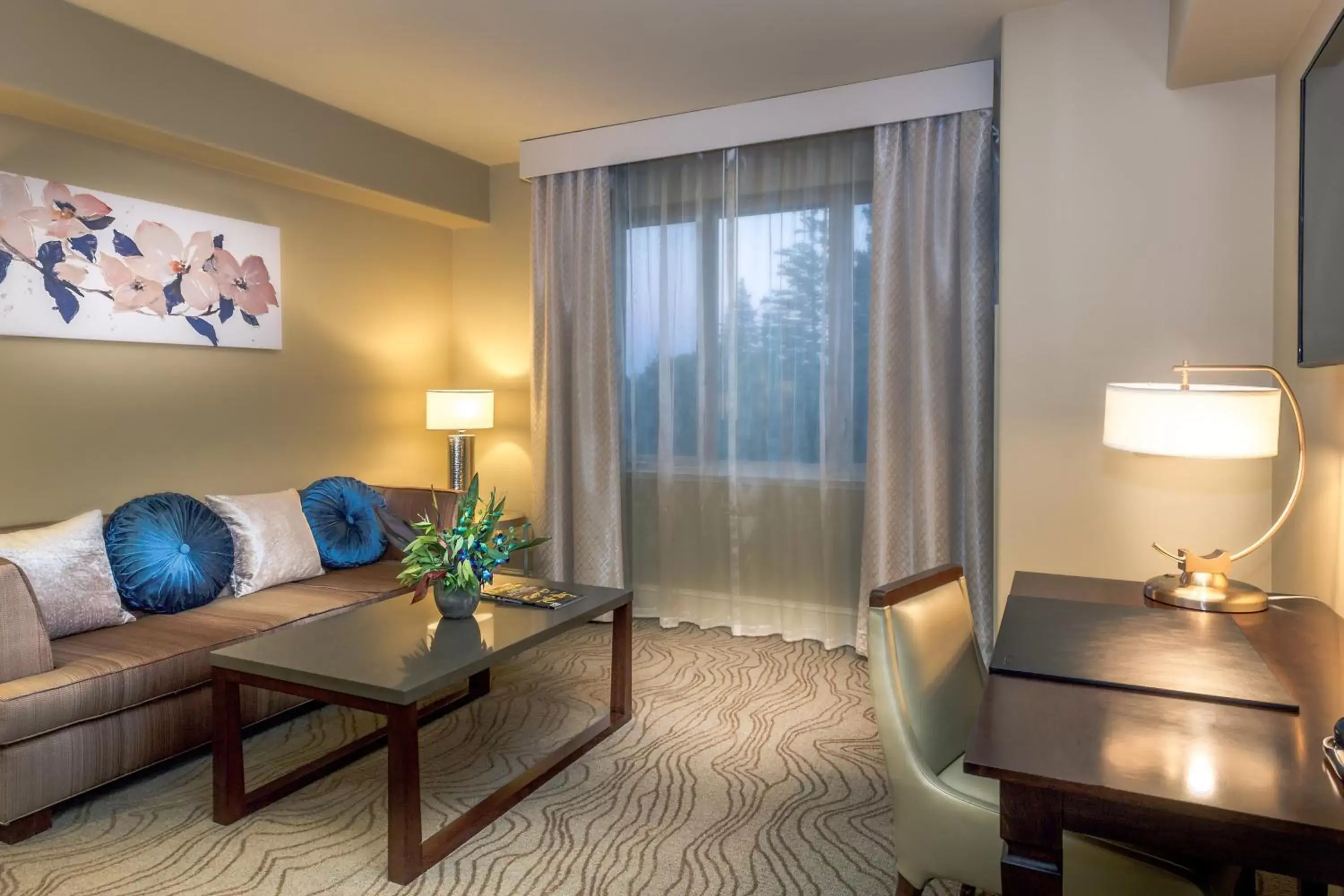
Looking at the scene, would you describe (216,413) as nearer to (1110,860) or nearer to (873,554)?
(873,554)

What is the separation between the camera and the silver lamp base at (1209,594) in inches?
74.6

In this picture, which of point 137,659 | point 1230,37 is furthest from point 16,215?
point 1230,37

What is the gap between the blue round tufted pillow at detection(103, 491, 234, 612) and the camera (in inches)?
126

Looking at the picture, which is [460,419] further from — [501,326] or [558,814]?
[558,814]

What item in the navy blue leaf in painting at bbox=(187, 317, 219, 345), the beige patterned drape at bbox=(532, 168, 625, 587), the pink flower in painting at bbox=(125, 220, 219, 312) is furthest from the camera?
the beige patterned drape at bbox=(532, 168, 625, 587)

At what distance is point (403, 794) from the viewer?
7.05 ft

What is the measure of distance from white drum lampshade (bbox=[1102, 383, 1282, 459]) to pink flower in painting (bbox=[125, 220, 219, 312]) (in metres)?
3.83

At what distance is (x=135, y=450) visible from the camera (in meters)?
3.66

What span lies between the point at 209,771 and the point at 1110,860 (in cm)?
270

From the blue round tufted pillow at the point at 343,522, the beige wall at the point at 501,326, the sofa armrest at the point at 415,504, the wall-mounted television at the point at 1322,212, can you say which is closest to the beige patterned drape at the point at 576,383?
the beige wall at the point at 501,326

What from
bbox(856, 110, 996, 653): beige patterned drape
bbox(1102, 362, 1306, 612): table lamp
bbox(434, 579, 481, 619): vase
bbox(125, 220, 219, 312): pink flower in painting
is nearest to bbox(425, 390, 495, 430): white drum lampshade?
bbox(125, 220, 219, 312): pink flower in painting

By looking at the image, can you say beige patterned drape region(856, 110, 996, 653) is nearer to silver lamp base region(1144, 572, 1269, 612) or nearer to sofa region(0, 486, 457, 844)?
silver lamp base region(1144, 572, 1269, 612)

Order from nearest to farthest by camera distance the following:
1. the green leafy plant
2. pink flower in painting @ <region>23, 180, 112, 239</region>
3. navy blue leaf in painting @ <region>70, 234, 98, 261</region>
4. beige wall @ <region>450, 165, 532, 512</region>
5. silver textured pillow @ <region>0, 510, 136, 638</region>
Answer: the green leafy plant → silver textured pillow @ <region>0, 510, 136, 638</region> → pink flower in painting @ <region>23, 180, 112, 239</region> → navy blue leaf in painting @ <region>70, 234, 98, 261</region> → beige wall @ <region>450, 165, 532, 512</region>

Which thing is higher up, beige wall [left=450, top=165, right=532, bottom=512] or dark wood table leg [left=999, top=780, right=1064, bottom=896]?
beige wall [left=450, top=165, right=532, bottom=512]
